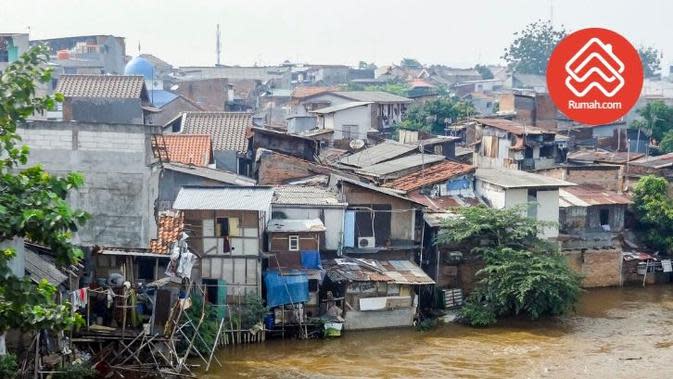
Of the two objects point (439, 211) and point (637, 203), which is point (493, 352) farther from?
point (637, 203)

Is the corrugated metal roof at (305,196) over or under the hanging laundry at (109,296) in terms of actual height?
over

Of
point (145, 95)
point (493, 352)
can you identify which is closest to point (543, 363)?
point (493, 352)

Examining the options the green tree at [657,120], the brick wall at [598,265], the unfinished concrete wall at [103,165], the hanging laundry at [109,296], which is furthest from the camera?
the green tree at [657,120]

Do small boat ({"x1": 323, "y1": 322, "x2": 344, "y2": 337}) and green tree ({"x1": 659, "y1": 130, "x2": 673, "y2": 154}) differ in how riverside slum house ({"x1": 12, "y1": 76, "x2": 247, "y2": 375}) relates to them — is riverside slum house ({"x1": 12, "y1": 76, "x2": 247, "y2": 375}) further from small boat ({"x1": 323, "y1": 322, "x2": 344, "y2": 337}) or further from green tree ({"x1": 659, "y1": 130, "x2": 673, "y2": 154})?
green tree ({"x1": 659, "y1": 130, "x2": 673, "y2": 154})

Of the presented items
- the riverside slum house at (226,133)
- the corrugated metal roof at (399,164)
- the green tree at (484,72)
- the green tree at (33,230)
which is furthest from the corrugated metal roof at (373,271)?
the green tree at (484,72)

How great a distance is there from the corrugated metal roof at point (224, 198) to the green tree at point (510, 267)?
20.7ft

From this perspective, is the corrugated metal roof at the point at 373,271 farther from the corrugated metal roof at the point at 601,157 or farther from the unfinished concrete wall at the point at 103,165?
the corrugated metal roof at the point at 601,157

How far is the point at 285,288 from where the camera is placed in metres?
23.9

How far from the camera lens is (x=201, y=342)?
22094mm

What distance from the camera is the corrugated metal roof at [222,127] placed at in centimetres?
3256

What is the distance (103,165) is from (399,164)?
13.6 m

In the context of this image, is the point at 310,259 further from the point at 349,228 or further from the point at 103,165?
the point at 103,165

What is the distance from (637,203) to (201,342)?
720 inches

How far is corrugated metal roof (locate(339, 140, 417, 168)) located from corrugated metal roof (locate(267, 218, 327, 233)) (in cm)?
891
